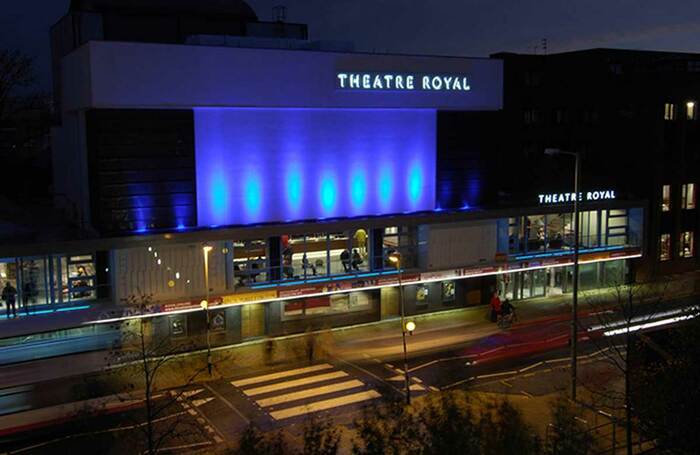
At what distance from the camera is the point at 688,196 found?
46.8m

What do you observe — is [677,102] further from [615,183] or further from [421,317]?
[421,317]

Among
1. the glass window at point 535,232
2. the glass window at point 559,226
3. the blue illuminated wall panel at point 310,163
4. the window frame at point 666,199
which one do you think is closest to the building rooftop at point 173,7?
the blue illuminated wall panel at point 310,163

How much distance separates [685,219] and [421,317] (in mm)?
21224

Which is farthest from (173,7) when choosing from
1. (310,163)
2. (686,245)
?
(686,245)

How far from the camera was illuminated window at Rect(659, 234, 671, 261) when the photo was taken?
4594cm

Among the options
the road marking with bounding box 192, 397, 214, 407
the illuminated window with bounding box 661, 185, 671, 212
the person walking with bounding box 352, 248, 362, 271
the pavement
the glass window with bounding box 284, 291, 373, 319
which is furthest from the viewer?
the illuminated window with bounding box 661, 185, 671, 212

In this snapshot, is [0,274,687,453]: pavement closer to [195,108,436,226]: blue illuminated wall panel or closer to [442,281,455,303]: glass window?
[442,281,455,303]: glass window

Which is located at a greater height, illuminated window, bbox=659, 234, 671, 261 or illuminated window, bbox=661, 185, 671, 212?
illuminated window, bbox=661, 185, 671, 212

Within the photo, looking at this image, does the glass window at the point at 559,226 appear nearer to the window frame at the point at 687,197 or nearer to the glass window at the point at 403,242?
the glass window at the point at 403,242

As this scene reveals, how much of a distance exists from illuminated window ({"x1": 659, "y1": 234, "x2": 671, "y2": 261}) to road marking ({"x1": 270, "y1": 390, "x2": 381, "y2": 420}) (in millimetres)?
27591

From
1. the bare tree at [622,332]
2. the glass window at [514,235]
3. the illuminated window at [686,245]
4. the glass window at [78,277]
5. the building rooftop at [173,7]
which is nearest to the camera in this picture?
the bare tree at [622,332]

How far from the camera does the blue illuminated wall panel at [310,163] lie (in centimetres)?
3256

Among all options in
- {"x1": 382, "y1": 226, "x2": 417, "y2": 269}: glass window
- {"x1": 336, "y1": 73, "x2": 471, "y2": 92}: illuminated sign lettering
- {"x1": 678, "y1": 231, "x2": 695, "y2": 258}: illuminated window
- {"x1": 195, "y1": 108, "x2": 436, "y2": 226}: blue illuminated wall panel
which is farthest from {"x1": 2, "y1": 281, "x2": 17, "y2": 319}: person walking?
{"x1": 678, "y1": 231, "x2": 695, "y2": 258}: illuminated window

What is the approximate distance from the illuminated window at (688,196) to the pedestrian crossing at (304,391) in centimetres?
2889
